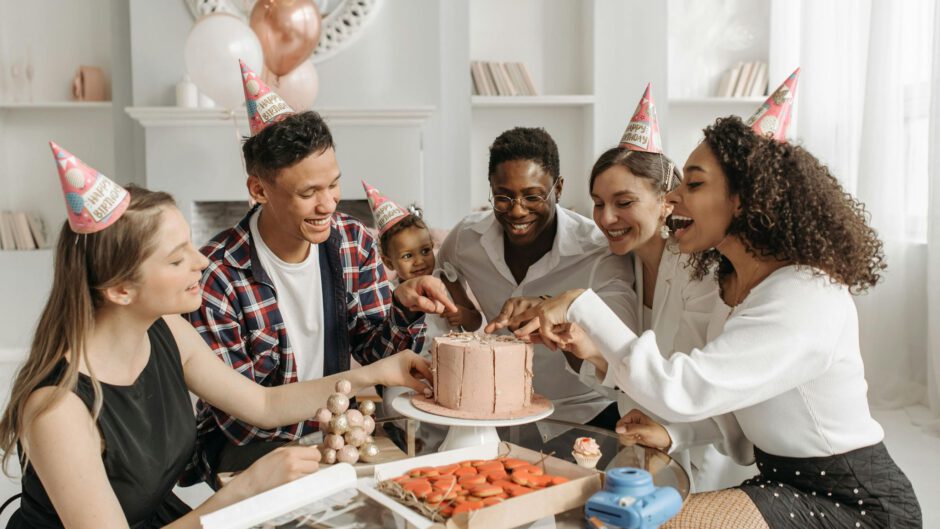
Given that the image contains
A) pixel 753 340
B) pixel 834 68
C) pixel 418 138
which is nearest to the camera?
pixel 753 340

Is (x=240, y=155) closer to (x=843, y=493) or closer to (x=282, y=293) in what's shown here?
(x=282, y=293)

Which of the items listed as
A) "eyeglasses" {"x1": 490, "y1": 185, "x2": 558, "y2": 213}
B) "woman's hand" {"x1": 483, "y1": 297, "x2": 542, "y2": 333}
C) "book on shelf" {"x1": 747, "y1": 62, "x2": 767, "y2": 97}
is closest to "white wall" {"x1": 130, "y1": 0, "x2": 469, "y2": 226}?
"book on shelf" {"x1": 747, "y1": 62, "x2": 767, "y2": 97}

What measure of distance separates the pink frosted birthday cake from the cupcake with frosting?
14 cm

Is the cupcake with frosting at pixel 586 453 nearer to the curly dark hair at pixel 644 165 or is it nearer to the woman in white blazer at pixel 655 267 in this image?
the woman in white blazer at pixel 655 267

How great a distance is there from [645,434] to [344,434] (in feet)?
2.02

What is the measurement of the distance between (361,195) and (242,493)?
4.16m

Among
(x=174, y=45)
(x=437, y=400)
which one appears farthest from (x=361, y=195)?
(x=437, y=400)

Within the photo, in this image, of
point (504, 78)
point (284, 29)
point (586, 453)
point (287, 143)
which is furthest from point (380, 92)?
point (586, 453)

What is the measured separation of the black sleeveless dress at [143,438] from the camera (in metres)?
1.49

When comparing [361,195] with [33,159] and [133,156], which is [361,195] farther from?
[33,159]

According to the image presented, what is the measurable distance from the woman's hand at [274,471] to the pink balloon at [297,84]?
141 inches

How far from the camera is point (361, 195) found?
5.46 m

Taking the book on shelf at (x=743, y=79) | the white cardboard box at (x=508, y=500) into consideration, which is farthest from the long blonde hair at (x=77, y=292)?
the book on shelf at (x=743, y=79)

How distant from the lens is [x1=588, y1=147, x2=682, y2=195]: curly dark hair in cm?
220
